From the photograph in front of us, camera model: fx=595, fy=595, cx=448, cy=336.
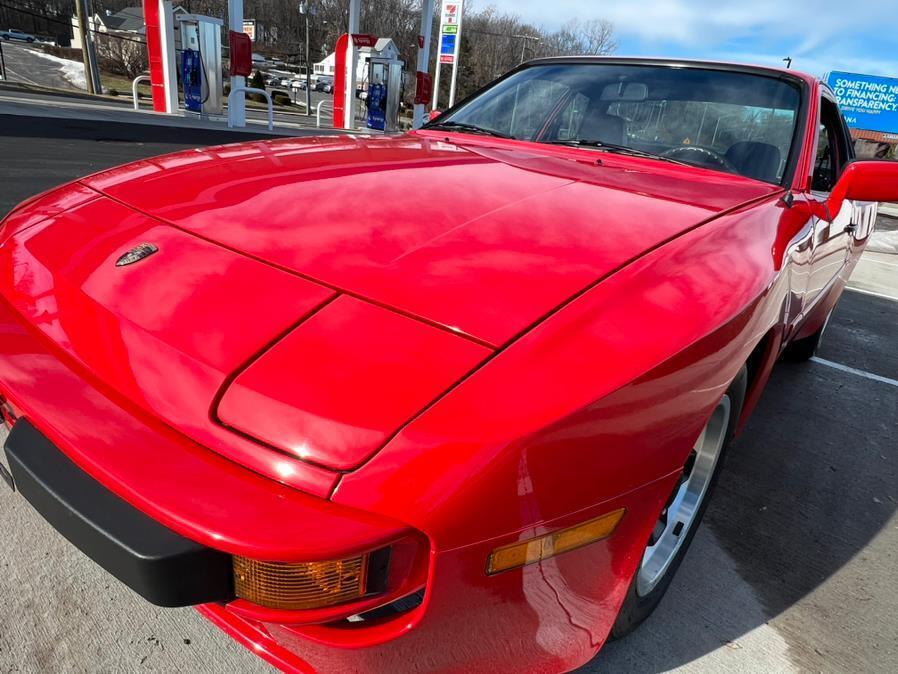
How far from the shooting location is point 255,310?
1029 millimetres

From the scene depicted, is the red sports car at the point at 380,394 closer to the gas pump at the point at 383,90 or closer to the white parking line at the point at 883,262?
the white parking line at the point at 883,262

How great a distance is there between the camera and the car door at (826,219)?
2.04 m

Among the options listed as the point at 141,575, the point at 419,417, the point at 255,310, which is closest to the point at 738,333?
the point at 419,417

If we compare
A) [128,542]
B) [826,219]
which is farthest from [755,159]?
[128,542]

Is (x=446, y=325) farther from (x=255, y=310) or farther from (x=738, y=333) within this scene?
(x=738, y=333)

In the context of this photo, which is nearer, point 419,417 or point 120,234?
point 419,417

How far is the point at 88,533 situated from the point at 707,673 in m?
1.35

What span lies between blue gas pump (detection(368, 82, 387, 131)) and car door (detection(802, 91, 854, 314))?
14872 mm

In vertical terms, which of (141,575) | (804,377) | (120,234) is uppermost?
(120,234)

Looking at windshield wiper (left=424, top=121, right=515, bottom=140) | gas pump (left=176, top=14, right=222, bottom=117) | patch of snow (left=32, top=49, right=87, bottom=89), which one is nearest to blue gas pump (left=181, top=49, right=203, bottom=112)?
gas pump (left=176, top=14, right=222, bottom=117)

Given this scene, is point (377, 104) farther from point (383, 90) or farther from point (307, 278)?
point (307, 278)

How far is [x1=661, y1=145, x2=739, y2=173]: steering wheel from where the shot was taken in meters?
2.02

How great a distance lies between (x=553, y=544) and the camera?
94 centimetres

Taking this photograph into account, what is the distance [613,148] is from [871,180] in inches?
33.0
